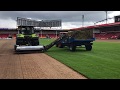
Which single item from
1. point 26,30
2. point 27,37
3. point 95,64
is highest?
point 26,30

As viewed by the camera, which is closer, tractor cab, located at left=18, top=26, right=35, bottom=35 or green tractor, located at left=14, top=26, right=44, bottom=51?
green tractor, located at left=14, top=26, right=44, bottom=51

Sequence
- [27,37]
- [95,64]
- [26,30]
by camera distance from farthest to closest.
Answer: [26,30], [27,37], [95,64]

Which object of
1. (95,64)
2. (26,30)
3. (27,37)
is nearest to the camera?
(95,64)

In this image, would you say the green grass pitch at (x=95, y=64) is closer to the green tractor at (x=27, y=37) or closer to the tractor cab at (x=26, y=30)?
the green tractor at (x=27, y=37)

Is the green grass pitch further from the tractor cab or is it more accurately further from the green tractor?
the tractor cab

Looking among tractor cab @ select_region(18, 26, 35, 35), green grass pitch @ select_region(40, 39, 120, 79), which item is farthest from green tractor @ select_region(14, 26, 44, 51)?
green grass pitch @ select_region(40, 39, 120, 79)

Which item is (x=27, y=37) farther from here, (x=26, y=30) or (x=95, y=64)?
(x=95, y=64)

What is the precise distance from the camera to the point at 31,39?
2495cm

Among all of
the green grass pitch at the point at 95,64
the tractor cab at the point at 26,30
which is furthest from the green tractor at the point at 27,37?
the green grass pitch at the point at 95,64

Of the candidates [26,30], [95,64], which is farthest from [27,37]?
[95,64]

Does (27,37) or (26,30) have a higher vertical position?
(26,30)
